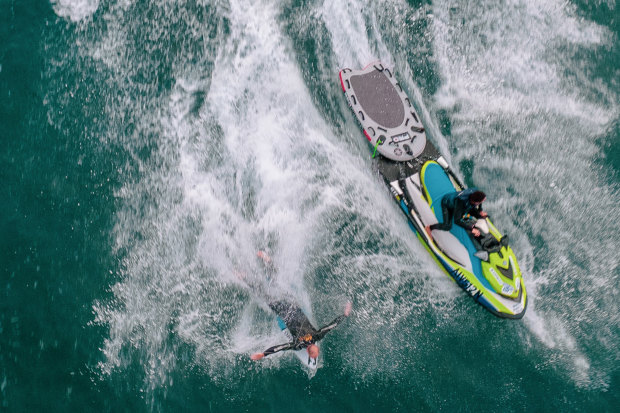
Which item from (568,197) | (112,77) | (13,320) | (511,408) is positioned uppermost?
(112,77)

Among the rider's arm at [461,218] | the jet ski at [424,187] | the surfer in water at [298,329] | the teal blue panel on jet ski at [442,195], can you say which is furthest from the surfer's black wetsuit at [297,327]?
the rider's arm at [461,218]

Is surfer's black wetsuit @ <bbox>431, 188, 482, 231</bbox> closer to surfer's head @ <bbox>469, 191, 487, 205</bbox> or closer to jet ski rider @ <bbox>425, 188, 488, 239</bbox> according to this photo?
jet ski rider @ <bbox>425, 188, 488, 239</bbox>

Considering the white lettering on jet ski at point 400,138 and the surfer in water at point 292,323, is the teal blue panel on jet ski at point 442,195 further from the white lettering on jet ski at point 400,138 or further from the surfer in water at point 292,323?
the surfer in water at point 292,323

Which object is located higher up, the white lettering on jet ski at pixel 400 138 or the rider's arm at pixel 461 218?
the white lettering on jet ski at pixel 400 138

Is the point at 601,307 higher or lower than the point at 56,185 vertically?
lower

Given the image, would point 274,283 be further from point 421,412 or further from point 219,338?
point 421,412

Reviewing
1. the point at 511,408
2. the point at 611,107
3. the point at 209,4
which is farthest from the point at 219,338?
the point at 611,107

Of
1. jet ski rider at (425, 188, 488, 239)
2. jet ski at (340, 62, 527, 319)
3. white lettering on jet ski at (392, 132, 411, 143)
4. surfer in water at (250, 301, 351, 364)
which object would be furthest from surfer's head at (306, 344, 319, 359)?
white lettering on jet ski at (392, 132, 411, 143)
